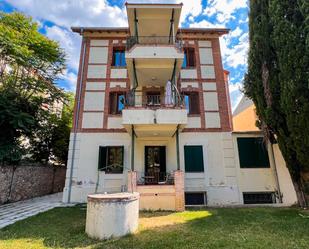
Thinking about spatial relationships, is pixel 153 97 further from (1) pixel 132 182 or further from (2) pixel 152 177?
(1) pixel 132 182

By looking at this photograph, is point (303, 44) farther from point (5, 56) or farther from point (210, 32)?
point (5, 56)

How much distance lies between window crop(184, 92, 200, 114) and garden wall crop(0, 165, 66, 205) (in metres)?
11.0

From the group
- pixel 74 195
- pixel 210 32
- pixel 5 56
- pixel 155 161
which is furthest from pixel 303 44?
pixel 5 56

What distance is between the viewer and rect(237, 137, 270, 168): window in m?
11.9

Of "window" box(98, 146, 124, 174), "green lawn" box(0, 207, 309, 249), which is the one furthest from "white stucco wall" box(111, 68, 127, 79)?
"green lawn" box(0, 207, 309, 249)

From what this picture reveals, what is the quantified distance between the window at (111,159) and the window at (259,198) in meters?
7.54

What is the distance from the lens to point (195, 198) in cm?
1170

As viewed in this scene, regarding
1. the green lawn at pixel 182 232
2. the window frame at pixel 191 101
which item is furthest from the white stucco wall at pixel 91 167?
the window frame at pixel 191 101

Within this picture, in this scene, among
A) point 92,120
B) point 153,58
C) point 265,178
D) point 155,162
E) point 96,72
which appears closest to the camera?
point 153,58

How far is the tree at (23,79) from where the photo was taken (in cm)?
1177

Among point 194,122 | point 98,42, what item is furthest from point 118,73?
point 194,122

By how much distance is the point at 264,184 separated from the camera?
1159cm

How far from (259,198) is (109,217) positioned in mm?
9689

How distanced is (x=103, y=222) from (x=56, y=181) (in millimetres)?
12864
